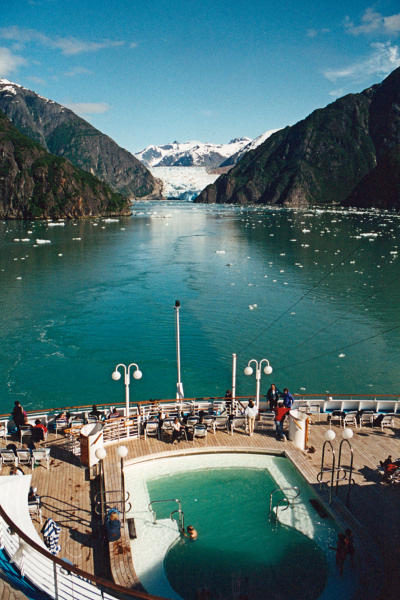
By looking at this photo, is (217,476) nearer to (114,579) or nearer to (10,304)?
(114,579)

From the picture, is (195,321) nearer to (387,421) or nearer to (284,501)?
(387,421)

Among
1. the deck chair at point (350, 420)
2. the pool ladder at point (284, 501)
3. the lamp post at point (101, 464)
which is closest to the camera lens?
the lamp post at point (101, 464)

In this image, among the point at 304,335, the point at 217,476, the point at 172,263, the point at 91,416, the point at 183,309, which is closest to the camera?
the point at 217,476

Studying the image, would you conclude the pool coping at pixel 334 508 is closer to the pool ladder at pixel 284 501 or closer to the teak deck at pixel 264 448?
the teak deck at pixel 264 448

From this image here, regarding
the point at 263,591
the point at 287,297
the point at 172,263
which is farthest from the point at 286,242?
the point at 263,591

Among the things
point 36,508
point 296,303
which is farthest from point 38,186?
point 36,508

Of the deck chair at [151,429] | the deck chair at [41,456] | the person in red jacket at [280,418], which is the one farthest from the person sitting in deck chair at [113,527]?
the person in red jacket at [280,418]

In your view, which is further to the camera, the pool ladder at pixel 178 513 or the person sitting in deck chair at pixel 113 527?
the pool ladder at pixel 178 513
